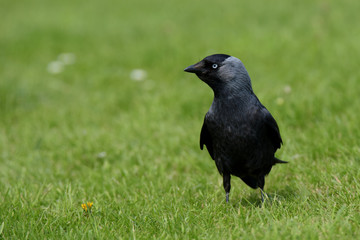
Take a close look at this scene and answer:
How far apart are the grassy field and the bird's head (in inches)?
32.5

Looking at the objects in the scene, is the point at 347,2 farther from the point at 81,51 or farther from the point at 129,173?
the point at 129,173

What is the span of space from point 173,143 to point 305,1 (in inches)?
259

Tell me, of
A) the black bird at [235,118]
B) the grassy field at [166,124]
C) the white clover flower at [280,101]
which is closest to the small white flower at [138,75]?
the grassy field at [166,124]

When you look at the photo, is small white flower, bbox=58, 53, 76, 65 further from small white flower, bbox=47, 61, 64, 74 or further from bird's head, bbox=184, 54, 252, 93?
bird's head, bbox=184, 54, 252, 93

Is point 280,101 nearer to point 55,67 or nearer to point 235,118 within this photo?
point 235,118

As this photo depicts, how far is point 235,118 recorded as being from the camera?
3078 millimetres

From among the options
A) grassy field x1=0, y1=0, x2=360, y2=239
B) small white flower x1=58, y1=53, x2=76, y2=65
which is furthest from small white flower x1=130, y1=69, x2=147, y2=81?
small white flower x1=58, y1=53, x2=76, y2=65

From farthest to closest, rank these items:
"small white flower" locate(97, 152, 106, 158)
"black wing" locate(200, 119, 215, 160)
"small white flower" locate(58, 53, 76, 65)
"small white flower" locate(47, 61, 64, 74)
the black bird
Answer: "small white flower" locate(58, 53, 76, 65)
"small white flower" locate(47, 61, 64, 74)
"small white flower" locate(97, 152, 106, 158)
"black wing" locate(200, 119, 215, 160)
the black bird

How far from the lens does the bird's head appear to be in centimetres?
308

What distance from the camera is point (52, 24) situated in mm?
9930

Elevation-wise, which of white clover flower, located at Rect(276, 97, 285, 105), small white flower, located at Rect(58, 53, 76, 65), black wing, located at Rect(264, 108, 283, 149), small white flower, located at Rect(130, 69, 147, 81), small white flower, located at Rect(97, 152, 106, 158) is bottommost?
small white flower, located at Rect(97, 152, 106, 158)

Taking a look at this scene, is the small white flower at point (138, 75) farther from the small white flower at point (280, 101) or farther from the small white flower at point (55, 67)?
the small white flower at point (280, 101)

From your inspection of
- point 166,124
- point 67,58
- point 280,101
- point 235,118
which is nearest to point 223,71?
point 235,118

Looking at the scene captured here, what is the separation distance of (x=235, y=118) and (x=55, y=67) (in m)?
5.26
